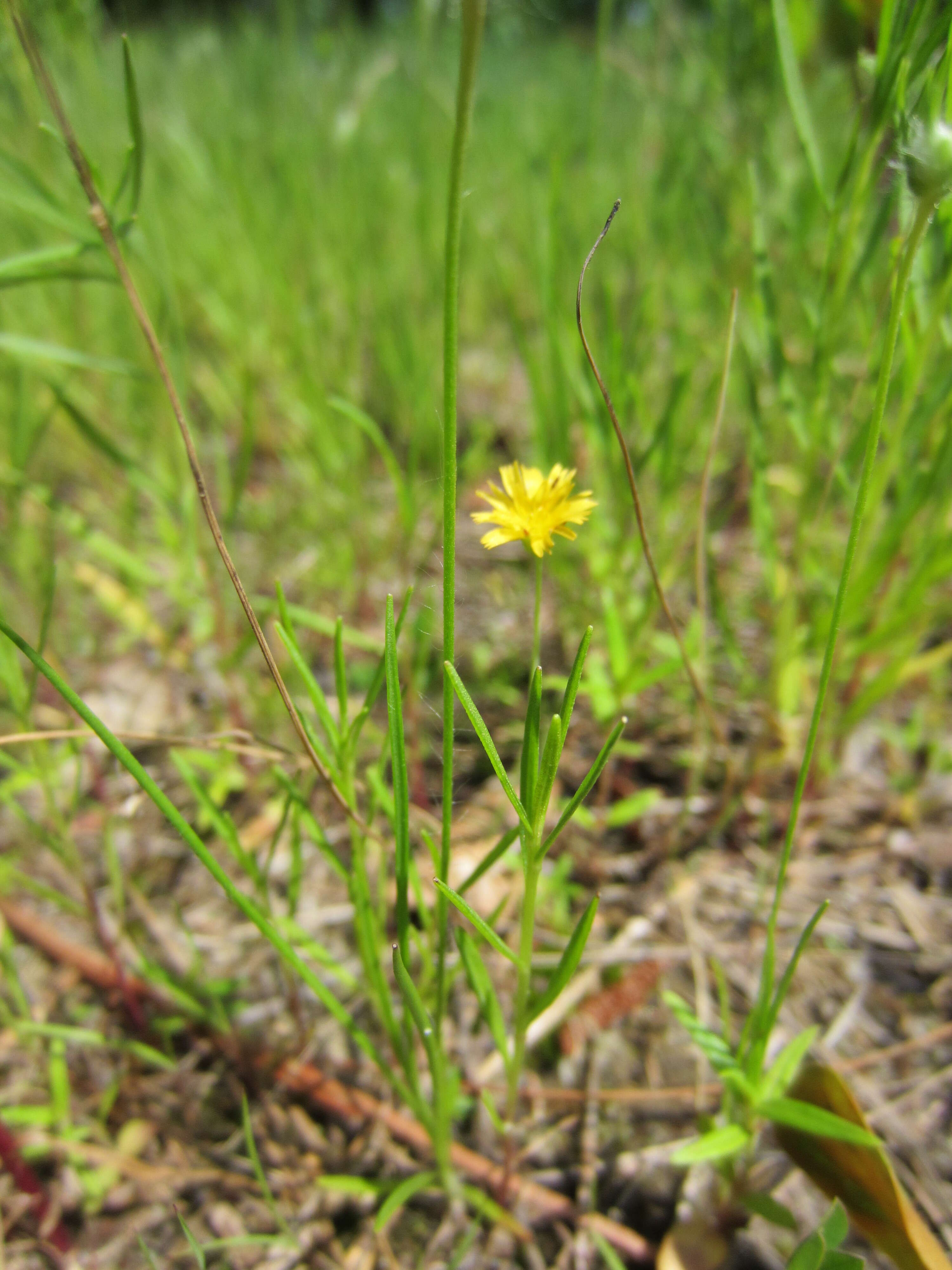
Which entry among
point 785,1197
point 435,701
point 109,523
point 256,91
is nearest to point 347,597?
point 435,701

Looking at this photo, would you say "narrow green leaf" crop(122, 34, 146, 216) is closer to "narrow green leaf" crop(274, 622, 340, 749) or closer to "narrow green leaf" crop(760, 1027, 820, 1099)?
"narrow green leaf" crop(274, 622, 340, 749)

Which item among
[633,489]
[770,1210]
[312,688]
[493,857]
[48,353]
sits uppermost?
[48,353]

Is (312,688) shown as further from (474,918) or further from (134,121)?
(134,121)

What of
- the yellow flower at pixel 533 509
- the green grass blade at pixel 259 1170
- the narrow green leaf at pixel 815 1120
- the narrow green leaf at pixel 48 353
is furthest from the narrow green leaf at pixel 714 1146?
the narrow green leaf at pixel 48 353

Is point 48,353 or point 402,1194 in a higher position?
point 48,353

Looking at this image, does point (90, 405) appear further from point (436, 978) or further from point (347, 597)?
point (436, 978)

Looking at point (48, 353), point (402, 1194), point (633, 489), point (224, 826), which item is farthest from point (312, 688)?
point (48, 353)

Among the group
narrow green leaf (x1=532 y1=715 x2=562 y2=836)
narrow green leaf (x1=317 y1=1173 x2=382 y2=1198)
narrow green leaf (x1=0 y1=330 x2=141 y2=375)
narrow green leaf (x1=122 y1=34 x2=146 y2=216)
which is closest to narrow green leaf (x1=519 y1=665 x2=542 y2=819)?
narrow green leaf (x1=532 y1=715 x2=562 y2=836)

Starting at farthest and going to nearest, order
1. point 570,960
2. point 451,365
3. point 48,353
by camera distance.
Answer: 1. point 48,353
2. point 570,960
3. point 451,365
